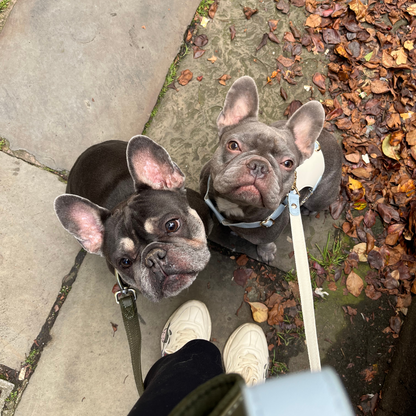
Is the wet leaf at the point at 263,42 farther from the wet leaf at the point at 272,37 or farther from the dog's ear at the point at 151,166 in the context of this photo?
the dog's ear at the point at 151,166

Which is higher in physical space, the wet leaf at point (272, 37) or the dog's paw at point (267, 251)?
the wet leaf at point (272, 37)

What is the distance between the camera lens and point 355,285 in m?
3.85

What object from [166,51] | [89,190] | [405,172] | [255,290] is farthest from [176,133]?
[405,172]

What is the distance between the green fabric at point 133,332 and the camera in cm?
278

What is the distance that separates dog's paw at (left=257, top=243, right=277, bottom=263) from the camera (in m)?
3.69

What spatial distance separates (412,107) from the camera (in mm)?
4191

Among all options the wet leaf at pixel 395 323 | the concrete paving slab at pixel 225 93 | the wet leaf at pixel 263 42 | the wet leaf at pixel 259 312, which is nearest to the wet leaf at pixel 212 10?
the concrete paving slab at pixel 225 93

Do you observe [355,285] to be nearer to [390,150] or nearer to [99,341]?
[390,150]

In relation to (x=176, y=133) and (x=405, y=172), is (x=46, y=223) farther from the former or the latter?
(x=405, y=172)

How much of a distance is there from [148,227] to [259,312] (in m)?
1.96

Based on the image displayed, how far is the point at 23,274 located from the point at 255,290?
2.80m

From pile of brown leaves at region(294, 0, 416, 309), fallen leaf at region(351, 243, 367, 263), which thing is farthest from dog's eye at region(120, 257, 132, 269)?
fallen leaf at region(351, 243, 367, 263)

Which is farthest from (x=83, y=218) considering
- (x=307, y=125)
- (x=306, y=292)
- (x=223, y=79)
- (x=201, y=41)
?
(x=201, y=41)

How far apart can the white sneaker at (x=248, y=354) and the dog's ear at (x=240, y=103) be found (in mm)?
2291
